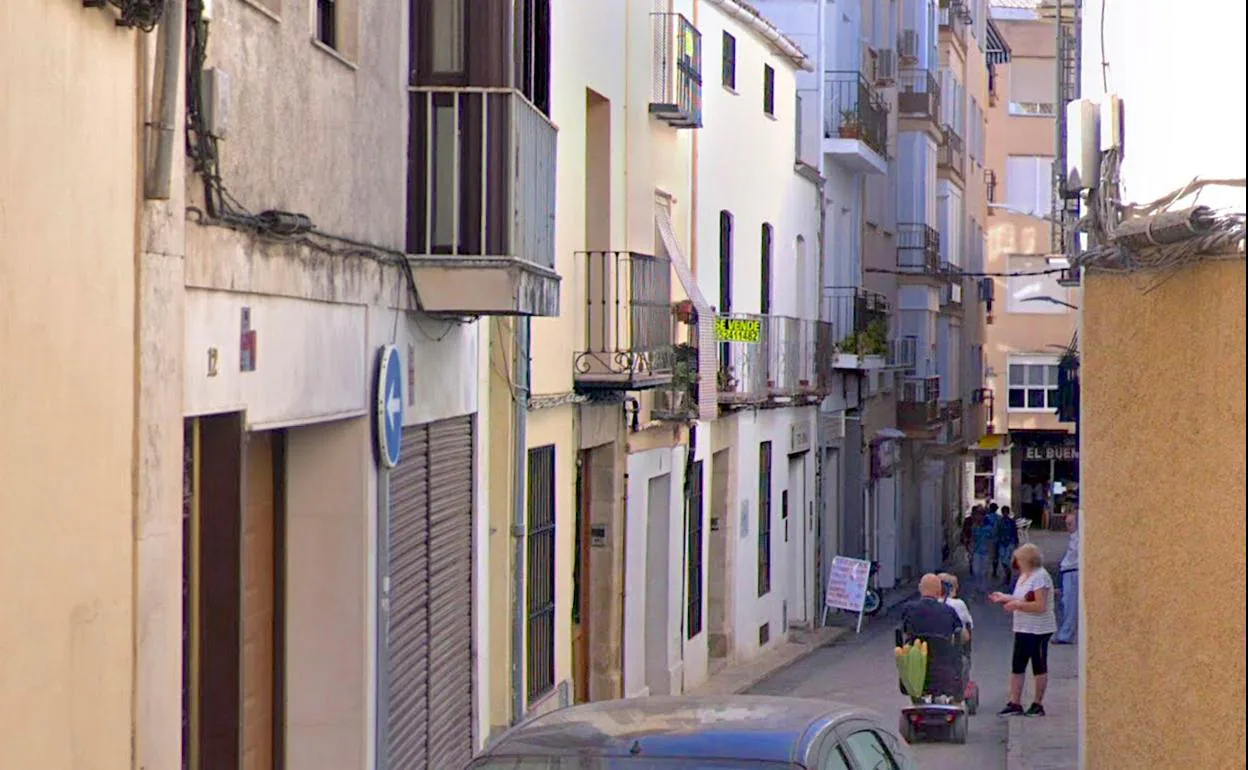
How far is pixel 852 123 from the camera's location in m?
34.3

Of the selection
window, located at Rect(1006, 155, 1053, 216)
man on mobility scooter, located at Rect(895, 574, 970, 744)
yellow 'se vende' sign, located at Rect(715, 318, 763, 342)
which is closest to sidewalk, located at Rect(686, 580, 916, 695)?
yellow 'se vende' sign, located at Rect(715, 318, 763, 342)

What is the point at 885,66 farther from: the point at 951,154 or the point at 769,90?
the point at 769,90

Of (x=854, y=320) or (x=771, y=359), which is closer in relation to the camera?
(x=771, y=359)

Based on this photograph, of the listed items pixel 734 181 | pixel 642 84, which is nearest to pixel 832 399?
pixel 734 181

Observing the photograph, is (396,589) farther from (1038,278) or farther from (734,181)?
(1038,278)

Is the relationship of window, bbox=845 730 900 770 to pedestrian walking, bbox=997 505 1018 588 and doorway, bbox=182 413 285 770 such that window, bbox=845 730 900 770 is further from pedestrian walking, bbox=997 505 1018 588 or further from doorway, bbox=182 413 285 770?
pedestrian walking, bbox=997 505 1018 588

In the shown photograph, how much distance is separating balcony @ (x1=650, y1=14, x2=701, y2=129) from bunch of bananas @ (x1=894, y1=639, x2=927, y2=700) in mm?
6733

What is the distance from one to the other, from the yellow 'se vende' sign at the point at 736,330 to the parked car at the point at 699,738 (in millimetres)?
15597

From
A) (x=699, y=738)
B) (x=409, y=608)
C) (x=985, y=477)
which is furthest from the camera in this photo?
(x=985, y=477)

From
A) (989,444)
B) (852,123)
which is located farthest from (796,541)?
(989,444)

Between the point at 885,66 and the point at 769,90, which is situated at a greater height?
the point at 885,66

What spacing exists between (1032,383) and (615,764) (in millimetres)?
54056

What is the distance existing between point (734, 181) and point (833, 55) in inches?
366

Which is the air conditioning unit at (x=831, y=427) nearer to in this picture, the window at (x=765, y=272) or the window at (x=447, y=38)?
the window at (x=765, y=272)
